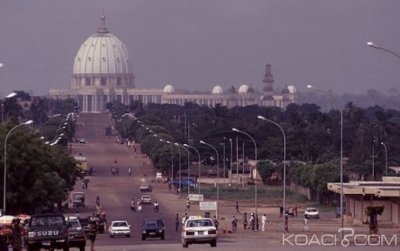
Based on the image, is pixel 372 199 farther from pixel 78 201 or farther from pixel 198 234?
pixel 198 234

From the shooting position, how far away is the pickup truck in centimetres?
4491

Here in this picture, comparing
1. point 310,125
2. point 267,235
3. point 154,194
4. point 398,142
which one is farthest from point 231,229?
point 310,125

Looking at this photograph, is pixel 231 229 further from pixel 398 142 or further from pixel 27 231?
pixel 398 142

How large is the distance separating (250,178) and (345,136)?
28000 millimetres

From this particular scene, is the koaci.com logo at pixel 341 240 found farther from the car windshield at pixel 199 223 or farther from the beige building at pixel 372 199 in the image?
the beige building at pixel 372 199

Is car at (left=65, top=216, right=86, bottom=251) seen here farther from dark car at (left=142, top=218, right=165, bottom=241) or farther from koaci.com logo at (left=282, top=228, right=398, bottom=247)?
dark car at (left=142, top=218, right=165, bottom=241)

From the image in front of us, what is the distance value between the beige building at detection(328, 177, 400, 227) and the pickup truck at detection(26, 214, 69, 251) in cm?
3035

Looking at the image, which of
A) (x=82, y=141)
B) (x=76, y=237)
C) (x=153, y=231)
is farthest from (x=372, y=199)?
(x=82, y=141)

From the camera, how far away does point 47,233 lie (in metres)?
45.0

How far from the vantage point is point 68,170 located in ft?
303

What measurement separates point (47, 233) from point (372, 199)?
118 ft

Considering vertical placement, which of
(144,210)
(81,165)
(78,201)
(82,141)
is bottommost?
(144,210)

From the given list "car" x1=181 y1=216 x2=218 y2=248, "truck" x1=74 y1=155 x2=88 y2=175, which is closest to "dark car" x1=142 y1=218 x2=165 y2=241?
"car" x1=181 y1=216 x2=218 y2=248

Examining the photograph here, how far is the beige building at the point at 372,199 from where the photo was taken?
246ft
